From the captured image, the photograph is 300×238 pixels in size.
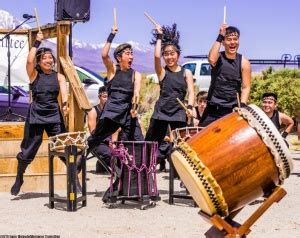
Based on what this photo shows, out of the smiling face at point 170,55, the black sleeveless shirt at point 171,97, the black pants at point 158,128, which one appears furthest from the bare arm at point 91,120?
the smiling face at point 170,55

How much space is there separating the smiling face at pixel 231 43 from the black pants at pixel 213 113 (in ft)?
1.82

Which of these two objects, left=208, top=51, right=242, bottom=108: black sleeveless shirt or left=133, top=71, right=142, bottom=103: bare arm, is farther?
left=133, top=71, right=142, bottom=103: bare arm

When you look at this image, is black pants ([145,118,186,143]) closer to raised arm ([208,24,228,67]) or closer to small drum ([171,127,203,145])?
small drum ([171,127,203,145])

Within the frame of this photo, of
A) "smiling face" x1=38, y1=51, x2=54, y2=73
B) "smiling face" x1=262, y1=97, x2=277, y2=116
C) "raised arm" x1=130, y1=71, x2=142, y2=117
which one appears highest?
"smiling face" x1=38, y1=51, x2=54, y2=73

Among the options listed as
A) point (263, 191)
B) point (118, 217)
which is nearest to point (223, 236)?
point (263, 191)

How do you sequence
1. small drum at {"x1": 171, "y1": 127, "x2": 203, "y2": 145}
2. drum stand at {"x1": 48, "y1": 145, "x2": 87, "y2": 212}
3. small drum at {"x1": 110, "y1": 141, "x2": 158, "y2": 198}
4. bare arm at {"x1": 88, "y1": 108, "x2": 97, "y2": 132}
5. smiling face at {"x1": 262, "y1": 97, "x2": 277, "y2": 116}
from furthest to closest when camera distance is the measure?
bare arm at {"x1": 88, "y1": 108, "x2": 97, "y2": 132} < smiling face at {"x1": 262, "y1": 97, "x2": 277, "y2": 116} < small drum at {"x1": 110, "y1": 141, "x2": 158, "y2": 198} < drum stand at {"x1": 48, "y1": 145, "x2": 87, "y2": 212} < small drum at {"x1": 171, "y1": 127, "x2": 203, "y2": 145}

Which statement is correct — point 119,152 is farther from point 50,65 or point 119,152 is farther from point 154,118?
point 50,65

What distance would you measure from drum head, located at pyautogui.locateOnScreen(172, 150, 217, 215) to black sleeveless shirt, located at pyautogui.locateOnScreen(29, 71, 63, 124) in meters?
3.16

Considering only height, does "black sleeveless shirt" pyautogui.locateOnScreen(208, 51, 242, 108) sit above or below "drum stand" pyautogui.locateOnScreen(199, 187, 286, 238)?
above

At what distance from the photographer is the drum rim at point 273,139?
3854mm

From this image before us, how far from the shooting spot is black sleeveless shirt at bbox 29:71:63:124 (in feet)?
22.8

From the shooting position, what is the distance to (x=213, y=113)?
6.46 m

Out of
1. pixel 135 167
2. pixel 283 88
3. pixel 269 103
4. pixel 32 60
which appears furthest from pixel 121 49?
pixel 283 88

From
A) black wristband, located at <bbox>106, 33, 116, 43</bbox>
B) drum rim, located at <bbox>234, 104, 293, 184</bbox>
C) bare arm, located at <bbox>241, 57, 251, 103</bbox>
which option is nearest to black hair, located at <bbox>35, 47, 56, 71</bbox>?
black wristband, located at <bbox>106, 33, 116, 43</bbox>
